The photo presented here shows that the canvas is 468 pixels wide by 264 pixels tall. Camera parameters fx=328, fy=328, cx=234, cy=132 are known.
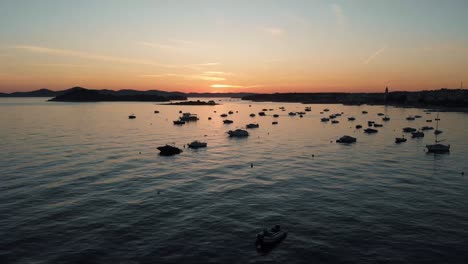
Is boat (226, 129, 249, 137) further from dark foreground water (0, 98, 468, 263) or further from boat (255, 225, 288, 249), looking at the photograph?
boat (255, 225, 288, 249)

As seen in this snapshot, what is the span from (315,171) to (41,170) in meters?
50.8

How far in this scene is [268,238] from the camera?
1157 inches

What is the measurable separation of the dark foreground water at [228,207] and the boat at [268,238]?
0.76 meters

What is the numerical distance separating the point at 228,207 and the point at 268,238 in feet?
39.2

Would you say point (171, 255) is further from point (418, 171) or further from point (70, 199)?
point (418, 171)

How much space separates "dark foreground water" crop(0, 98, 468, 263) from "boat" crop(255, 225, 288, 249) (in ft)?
2.50

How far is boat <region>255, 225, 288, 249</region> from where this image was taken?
29.4 metres

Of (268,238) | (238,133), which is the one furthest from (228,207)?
(238,133)

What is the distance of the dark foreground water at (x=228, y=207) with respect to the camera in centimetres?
2878

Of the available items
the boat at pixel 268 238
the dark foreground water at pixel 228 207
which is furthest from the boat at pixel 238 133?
the boat at pixel 268 238

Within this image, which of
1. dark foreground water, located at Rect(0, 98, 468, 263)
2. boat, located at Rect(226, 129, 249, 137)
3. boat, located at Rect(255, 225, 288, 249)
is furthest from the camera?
boat, located at Rect(226, 129, 249, 137)

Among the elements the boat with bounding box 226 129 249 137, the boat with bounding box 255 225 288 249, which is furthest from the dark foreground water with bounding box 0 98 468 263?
the boat with bounding box 226 129 249 137

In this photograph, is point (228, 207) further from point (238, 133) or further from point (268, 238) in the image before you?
point (238, 133)

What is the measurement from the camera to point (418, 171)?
62562 mm
